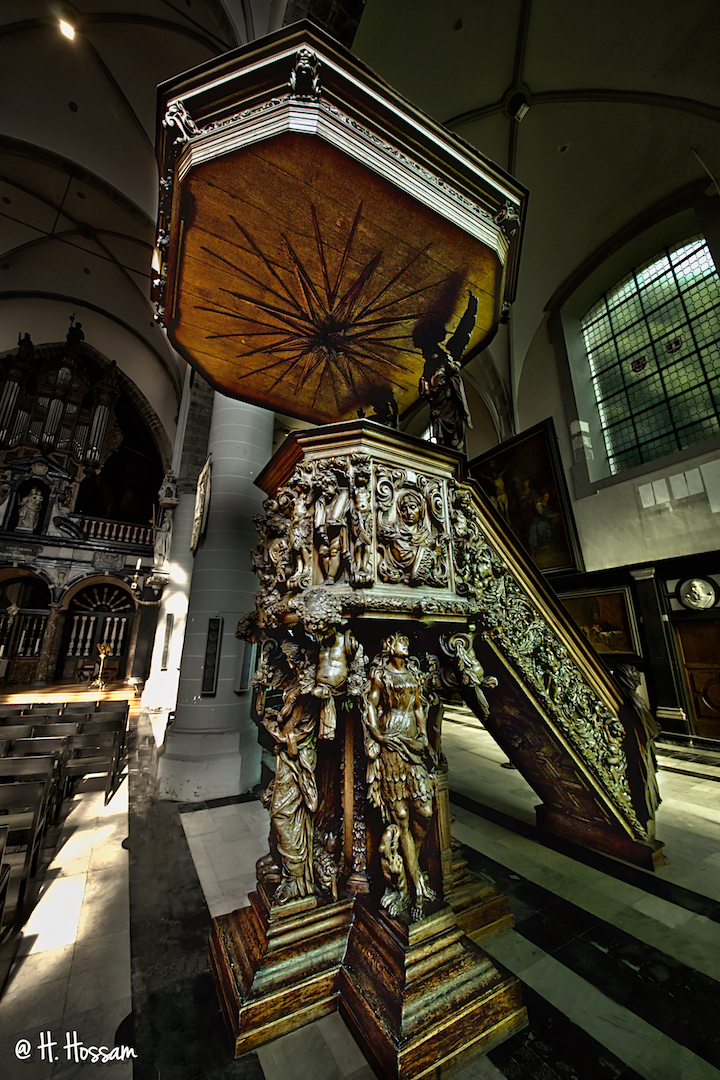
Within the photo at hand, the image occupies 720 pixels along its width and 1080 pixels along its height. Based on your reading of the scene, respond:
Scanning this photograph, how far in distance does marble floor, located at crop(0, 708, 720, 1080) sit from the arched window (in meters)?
7.49

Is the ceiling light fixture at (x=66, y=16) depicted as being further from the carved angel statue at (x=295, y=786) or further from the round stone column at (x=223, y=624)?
the carved angel statue at (x=295, y=786)

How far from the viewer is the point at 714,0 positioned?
20.2ft

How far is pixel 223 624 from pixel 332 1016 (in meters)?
3.75

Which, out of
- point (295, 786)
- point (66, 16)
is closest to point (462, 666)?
point (295, 786)

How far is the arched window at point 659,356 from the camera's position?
7910mm

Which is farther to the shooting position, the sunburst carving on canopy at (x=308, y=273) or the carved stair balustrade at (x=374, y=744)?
the sunburst carving on canopy at (x=308, y=273)

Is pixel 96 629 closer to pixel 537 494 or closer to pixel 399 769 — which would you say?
pixel 537 494

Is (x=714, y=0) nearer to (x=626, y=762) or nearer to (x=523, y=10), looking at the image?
(x=523, y=10)

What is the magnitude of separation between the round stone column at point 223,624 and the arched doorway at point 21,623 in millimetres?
15210

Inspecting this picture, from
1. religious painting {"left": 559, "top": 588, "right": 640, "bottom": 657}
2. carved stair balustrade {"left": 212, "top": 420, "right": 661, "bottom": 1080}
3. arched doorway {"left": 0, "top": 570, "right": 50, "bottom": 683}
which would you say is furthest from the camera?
arched doorway {"left": 0, "top": 570, "right": 50, "bottom": 683}

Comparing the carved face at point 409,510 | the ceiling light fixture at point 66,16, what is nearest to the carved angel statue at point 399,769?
the carved face at point 409,510

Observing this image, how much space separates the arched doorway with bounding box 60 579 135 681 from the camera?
16.5 metres

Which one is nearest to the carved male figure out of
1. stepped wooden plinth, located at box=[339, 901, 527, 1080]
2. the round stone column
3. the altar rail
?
stepped wooden plinth, located at box=[339, 901, 527, 1080]

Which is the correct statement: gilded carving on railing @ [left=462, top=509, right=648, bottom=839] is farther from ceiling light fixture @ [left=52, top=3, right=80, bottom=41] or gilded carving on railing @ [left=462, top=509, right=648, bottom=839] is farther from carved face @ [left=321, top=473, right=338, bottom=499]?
ceiling light fixture @ [left=52, top=3, right=80, bottom=41]
